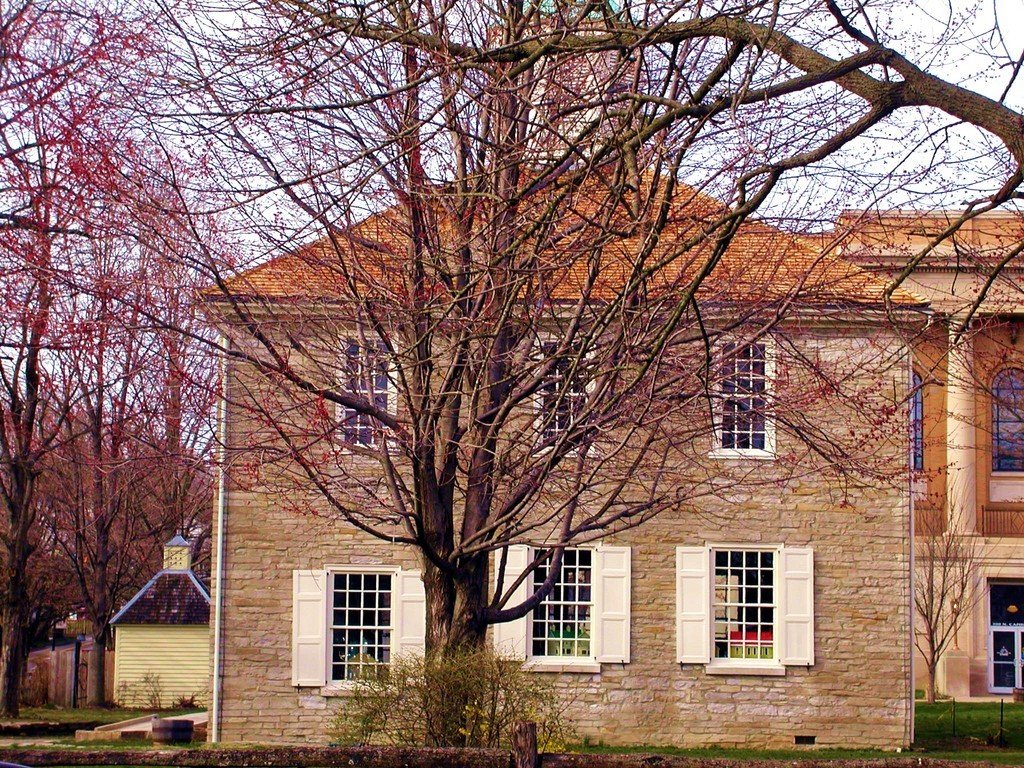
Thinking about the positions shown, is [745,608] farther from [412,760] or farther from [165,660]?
[165,660]

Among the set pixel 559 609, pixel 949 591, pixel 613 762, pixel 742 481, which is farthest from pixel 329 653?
pixel 949 591

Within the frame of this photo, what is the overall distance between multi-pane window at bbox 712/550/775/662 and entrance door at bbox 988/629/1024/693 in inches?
696

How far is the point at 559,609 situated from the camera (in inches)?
746

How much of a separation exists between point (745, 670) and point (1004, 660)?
18654mm

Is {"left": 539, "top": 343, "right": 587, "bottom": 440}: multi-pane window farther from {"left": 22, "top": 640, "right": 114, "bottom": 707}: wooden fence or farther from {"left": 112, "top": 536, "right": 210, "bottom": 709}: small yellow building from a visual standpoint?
{"left": 22, "top": 640, "right": 114, "bottom": 707}: wooden fence

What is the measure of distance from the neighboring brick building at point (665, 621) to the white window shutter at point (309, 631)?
0.02 meters

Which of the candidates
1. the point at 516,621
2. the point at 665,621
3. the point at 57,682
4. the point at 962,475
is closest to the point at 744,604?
the point at 665,621

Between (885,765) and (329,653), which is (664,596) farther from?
(885,765)

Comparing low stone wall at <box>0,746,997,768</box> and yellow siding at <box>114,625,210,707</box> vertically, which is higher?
low stone wall at <box>0,746,997,768</box>

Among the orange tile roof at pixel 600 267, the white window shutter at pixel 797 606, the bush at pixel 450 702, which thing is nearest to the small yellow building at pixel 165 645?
the white window shutter at pixel 797 606

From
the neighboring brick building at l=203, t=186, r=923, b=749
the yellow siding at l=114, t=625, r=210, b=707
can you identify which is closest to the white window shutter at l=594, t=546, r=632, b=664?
the neighboring brick building at l=203, t=186, r=923, b=749

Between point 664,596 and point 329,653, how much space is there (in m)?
4.61

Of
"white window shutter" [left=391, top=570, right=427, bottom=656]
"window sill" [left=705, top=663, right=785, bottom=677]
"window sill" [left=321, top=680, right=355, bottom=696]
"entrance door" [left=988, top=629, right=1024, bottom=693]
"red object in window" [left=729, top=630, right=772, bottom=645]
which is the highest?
"white window shutter" [left=391, top=570, right=427, bottom=656]

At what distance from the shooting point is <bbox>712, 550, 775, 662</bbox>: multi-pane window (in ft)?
62.2
